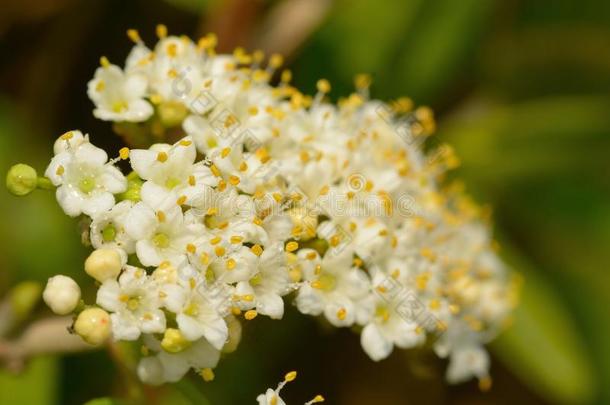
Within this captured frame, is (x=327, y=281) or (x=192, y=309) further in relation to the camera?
(x=327, y=281)

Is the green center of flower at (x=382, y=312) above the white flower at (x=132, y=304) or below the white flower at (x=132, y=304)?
below

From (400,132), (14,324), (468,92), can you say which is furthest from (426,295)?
(468,92)

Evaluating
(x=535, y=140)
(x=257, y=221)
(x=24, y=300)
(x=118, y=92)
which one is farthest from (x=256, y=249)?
(x=535, y=140)

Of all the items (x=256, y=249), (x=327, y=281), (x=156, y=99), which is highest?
(x=156, y=99)

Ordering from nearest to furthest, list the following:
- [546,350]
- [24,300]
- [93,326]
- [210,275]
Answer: [93,326] → [210,275] → [24,300] → [546,350]

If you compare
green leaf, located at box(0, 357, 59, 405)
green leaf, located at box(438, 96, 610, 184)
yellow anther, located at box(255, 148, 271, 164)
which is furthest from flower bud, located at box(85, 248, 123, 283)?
green leaf, located at box(438, 96, 610, 184)

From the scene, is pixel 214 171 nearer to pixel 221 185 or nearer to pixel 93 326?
pixel 221 185

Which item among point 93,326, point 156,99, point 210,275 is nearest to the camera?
point 93,326

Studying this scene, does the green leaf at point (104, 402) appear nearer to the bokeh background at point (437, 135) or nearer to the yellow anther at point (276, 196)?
the yellow anther at point (276, 196)

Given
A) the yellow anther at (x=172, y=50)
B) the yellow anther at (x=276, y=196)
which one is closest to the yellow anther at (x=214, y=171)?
the yellow anther at (x=276, y=196)
